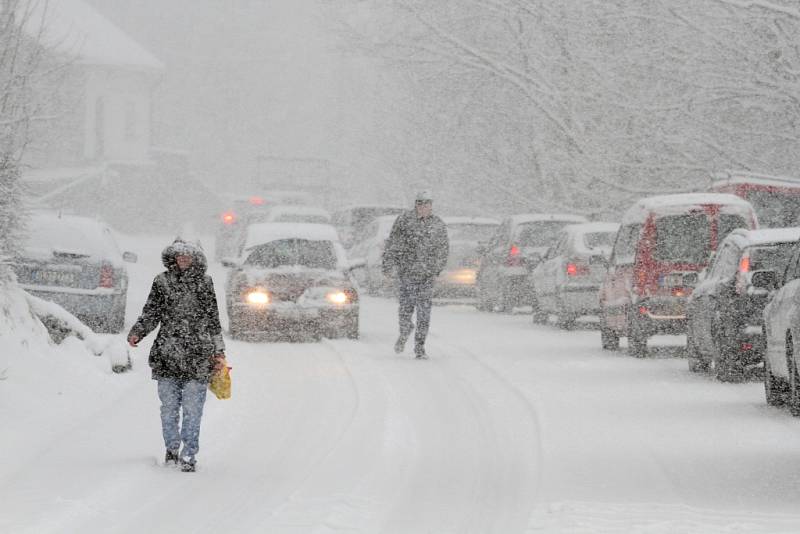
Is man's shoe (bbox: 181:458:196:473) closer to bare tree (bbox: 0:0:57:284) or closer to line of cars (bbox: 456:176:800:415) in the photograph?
line of cars (bbox: 456:176:800:415)

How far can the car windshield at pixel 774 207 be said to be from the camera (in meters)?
24.2

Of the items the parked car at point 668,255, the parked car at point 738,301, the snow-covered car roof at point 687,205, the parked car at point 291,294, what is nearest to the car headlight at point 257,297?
the parked car at point 291,294

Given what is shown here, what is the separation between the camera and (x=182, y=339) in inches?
399

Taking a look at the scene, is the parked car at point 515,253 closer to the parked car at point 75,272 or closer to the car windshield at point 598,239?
the car windshield at point 598,239

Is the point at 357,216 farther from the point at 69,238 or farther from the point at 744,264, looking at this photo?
the point at 744,264

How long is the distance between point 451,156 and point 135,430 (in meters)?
37.3

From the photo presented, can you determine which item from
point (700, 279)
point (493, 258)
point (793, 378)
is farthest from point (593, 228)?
point (793, 378)

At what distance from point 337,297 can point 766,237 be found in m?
6.45

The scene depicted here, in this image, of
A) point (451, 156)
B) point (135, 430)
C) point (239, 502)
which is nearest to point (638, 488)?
point (239, 502)

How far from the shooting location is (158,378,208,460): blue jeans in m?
9.90

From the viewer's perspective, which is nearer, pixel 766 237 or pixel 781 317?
pixel 781 317

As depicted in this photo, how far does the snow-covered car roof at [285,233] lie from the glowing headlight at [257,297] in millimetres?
1247

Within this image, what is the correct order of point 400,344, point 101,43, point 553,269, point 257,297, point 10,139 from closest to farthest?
point 10,139 < point 400,344 < point 257,297 < point 553,269 < point 101,43

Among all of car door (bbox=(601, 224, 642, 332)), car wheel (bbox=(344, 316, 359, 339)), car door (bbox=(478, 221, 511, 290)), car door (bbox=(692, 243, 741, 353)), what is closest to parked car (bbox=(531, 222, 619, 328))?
car door (bbox=(601, 224, 642, 332))
